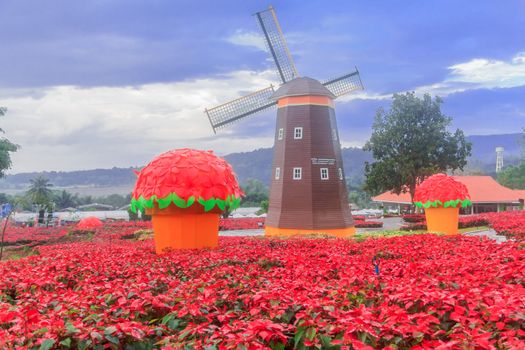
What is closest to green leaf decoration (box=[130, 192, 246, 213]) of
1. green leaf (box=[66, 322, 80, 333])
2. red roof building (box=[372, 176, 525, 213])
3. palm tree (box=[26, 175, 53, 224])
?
green leaf (box=[66, 322, 80, 333])

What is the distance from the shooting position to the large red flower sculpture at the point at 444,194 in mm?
16641

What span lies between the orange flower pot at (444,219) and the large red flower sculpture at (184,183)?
31.4 feet

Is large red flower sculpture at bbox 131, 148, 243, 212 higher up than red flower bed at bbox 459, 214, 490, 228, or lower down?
higher up

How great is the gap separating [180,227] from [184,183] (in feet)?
2.94

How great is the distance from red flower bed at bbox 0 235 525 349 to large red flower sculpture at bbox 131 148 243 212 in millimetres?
2765

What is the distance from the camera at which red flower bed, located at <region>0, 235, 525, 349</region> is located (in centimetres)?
321

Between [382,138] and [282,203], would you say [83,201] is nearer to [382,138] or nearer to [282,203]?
[382,138]

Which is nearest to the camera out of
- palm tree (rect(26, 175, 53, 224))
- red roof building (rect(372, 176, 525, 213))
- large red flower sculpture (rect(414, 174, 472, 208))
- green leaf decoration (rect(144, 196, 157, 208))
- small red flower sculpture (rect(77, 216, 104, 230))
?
green leaf decoration (rect(144, 196, 157, 208))

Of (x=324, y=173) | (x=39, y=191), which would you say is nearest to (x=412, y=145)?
(x=324, y=173)

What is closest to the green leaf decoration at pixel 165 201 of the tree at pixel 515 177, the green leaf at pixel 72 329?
the green leaf at pixel 72 329

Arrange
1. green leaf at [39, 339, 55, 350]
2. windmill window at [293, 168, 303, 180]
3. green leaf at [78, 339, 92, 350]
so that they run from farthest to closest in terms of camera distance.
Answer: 1. windmill window at [293, 168, 303, 180]
2. green leaf at [78, 339, 92, 350]
3. green leaf at [39, 339, 55, 350]

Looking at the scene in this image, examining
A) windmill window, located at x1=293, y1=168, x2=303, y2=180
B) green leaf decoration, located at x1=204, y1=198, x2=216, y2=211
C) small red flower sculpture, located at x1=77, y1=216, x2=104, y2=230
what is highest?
windmill window, located at x1=293, y1=168, x2=303, y2=180

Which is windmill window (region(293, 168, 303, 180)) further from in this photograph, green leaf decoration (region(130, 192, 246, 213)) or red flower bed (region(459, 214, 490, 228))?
green leaf decoration (region(130, 192, 246, 213))

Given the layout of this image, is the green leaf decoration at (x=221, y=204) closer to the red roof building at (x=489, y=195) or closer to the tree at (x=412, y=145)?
the tree at (x=412, y=145)
